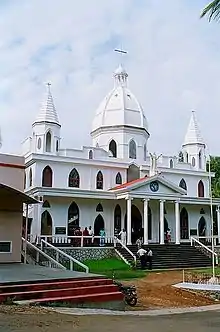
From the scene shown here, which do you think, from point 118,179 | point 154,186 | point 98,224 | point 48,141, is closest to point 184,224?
point 154,186

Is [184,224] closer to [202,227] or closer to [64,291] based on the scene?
[202,227]

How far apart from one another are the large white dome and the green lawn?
1572 cm

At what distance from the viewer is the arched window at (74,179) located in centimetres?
3559

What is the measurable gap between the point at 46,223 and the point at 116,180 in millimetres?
7414

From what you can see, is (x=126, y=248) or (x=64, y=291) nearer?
(x=64, y=291)

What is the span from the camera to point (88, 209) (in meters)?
34.2

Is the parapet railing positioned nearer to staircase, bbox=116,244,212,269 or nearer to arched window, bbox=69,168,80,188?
staircase, bbox=116,244,212,269

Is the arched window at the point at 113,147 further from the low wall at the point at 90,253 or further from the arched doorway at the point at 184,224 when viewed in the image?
the low wall at the point at 90,253

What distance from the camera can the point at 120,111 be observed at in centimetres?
4047

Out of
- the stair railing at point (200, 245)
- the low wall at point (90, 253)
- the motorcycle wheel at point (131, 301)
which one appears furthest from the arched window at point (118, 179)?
the motorcycle wheel at point (131, 301)

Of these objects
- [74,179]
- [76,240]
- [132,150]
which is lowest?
[76,240]

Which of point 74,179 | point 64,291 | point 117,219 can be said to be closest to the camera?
point 64,291

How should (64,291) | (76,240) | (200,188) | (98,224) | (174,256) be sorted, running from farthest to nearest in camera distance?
(200,188)
(98,224)
(76,240)
(174,256)
(64,291)

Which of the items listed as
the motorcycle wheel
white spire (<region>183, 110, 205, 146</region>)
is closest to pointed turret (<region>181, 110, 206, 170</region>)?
white spire (<region>183, 110, 205, 146</region>)
